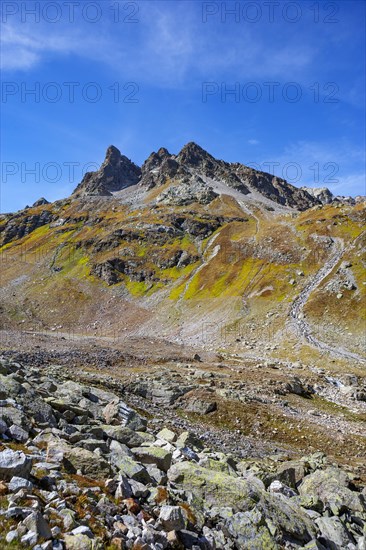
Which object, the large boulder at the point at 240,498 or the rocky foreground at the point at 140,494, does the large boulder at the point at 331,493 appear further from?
the large boulder at the point at 240,498

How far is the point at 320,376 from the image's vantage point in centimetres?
4694

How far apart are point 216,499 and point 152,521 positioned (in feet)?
12.3

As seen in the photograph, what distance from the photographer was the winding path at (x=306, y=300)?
57522 millimetres

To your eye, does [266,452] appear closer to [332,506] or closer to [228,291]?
[332,506]

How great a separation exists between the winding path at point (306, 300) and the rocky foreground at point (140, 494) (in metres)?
40.8

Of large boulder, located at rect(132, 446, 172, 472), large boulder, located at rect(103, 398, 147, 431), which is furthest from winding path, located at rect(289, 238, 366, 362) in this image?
large boulder, located at rect(132, 446, 172, 472)

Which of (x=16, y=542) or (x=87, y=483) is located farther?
(x=87, y=483)

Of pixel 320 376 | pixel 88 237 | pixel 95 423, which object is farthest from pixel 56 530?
pixel 88 237

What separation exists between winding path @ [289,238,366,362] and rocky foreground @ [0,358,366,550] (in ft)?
134

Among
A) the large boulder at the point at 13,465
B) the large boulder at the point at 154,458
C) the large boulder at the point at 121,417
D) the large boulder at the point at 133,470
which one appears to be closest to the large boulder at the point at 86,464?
the large boulder at the point at 133,470

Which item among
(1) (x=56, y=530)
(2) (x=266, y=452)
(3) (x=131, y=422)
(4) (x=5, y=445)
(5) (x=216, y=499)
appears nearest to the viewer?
(1) (x=56, y=530)

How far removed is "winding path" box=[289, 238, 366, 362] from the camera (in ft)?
189

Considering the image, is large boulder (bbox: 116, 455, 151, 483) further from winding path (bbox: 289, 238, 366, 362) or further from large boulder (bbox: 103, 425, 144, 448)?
winding path (bbox: 289, 238, 366, 362)

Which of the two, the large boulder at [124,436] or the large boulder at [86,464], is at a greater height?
the large boulder at [86,464]
